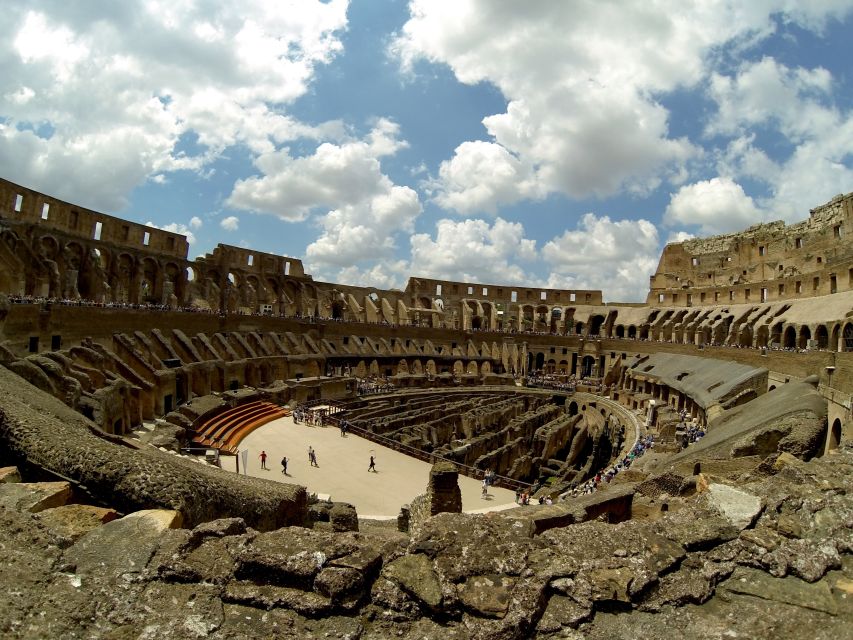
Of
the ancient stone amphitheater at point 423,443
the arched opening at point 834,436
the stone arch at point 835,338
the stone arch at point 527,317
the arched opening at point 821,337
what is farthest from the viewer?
the stone arch at point 527,317

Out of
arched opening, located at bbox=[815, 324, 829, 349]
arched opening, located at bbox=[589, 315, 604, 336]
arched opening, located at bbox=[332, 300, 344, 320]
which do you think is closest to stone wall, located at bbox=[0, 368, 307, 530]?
arched opening, located at bbox=[815, 324, 829, 349]

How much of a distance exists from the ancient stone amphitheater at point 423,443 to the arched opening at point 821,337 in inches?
6.9

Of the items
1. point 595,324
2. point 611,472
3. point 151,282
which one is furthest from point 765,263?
point 151,282

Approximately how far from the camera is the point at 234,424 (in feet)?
74.6

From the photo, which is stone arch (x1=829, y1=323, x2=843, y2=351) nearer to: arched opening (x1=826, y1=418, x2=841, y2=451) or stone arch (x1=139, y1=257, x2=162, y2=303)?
arched opening (x1=826, y1=418, x2=841, y2=451)

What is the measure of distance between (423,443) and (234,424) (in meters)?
8.79

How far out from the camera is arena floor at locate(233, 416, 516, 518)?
16.0m

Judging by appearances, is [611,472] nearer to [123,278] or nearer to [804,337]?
[804,337]

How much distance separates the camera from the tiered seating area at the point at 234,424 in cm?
1956

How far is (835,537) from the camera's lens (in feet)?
15.9

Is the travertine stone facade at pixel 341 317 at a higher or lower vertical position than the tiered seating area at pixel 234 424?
higher

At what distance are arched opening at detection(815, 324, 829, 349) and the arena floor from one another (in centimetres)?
2367

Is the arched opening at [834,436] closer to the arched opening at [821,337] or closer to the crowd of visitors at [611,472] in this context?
the crowd of visitors at [611,472]

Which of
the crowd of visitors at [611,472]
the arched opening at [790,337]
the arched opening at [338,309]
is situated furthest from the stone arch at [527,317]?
the crowd of visitors at [611,472]
